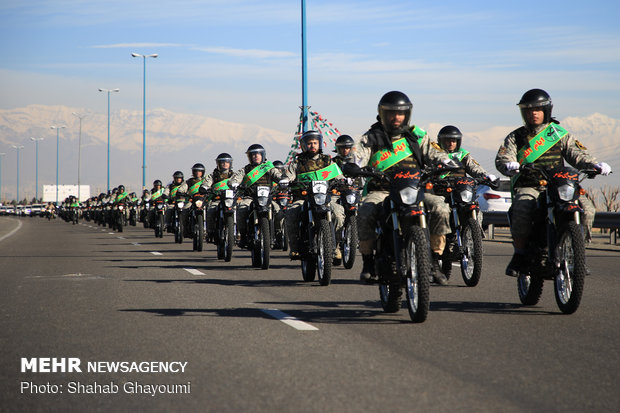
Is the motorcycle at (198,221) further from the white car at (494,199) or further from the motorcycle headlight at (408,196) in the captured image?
the motorcycle headlight at (408,196)

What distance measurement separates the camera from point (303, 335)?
7703 millimetres

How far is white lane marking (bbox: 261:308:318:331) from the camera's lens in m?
8.16

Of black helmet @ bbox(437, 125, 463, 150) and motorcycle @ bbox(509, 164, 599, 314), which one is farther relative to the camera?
black helmet @ bbox(437, 125, 463, 150)

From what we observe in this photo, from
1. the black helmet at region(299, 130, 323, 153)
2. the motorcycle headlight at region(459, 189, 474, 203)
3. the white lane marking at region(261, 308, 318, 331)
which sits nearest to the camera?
the white lane marking at region(261, 308, 318, 331)

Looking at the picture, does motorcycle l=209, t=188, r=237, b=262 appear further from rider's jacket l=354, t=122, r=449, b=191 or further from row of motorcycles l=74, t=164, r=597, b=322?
rider's jacket l=354, t=122, r=449, b=191

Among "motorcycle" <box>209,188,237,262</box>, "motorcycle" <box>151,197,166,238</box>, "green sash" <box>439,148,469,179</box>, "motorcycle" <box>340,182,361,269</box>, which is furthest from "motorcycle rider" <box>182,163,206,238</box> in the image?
"green sash" <box>439,148,469,179</box>

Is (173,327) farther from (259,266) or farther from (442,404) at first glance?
(259,266)

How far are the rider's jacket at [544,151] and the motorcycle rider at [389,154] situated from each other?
0.71m

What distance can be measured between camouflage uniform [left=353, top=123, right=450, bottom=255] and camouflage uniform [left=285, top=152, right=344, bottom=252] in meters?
3.75

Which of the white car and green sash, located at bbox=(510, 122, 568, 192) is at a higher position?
green sash, located at bbox=(510, 122, 568, 192)

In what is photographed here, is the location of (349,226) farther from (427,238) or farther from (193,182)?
(193,182)

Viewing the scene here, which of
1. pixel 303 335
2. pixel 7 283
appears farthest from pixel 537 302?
pixel 7 283

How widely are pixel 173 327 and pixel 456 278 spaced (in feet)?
19.0

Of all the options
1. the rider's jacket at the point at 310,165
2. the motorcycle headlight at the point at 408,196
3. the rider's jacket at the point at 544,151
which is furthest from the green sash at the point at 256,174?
the motorcycle headlight at the point at 408,196
